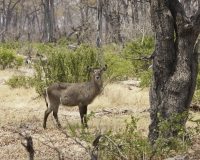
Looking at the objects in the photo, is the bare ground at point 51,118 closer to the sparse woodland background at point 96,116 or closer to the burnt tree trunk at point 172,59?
the sparse woodland background at point 96,116

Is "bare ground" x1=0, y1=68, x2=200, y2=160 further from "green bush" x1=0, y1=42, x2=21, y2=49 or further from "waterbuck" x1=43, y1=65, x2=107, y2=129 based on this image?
"green bush" x1=0, y1=42, x2=21, y2=49

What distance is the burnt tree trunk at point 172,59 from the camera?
216 inches

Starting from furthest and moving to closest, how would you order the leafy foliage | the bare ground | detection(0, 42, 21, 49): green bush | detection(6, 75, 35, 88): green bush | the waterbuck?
1. detection(0, 42, 21, 49): green bush
2. the leafy foliage
3. detection(6, 75, 35, 88): green bush
4. the waterbuck
5. the bare ground

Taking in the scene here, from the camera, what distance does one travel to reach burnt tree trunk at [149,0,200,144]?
18.0ft

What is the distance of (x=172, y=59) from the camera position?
558 cm

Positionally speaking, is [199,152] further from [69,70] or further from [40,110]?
[69,70]

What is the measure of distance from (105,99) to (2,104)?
3.23 meters

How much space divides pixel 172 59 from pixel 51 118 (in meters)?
3.63

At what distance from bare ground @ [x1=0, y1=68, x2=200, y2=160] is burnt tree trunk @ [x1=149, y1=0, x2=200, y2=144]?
2.95ft

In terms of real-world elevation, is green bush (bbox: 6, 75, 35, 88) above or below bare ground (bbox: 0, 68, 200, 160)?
above

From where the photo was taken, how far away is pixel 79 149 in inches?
249

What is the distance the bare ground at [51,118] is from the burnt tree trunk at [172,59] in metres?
0.90

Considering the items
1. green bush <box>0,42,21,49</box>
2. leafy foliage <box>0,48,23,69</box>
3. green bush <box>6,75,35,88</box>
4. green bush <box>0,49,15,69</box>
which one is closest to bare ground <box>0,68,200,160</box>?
green bush <box>6,75,35,88</box>

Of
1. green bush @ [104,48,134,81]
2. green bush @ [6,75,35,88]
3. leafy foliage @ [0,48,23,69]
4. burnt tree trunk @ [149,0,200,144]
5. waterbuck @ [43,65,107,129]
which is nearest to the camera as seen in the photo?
burnt tree trunk @ [149,0,200,144]
